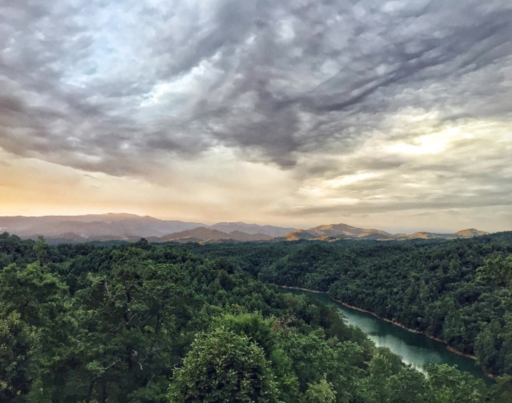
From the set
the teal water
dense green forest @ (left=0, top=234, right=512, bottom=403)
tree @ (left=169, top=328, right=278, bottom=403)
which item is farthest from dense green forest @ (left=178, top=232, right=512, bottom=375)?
tree @ (left=169, top=328, right=278, bottom=403)

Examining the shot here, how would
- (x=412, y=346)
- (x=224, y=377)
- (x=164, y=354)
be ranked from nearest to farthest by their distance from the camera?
(x=224, y=377), (x=164, y=354), (x=412, y=346)

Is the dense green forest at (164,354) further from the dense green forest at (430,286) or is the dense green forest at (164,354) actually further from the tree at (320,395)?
the dense green forest at (430,286)

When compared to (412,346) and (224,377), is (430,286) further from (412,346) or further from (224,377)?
(224,377)

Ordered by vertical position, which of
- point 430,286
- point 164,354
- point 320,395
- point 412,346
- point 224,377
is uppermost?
point 224,377

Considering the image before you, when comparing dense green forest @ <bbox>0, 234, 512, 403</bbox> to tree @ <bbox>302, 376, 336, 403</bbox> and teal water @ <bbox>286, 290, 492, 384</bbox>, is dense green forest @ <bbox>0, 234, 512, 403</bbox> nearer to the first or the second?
tree @ <bbox>302, 376, 336, 403</bbox>

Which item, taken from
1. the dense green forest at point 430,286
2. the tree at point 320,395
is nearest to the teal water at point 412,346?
the dense green forest at point 430,286

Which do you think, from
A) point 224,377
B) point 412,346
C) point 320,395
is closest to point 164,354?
point 224,377
